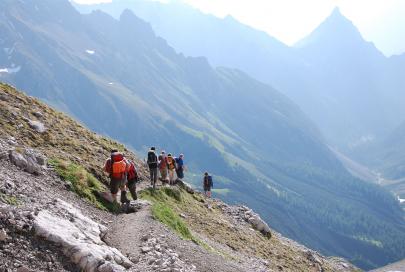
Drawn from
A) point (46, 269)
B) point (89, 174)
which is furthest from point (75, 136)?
point (46, 269)

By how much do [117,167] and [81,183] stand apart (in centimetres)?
241

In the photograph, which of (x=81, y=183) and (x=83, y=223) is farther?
(x=81, y=183)

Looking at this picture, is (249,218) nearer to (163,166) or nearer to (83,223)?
(163,166)

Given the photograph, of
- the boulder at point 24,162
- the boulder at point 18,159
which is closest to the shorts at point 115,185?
the boulder at point 24,162

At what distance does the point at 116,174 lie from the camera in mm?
28062

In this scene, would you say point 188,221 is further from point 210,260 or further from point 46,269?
point 46,269

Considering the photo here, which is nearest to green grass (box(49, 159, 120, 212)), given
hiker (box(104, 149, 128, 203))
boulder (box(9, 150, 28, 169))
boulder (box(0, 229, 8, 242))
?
hiker (box(104, 149, 128, 203))

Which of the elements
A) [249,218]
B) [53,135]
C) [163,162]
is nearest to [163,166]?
[163,162]

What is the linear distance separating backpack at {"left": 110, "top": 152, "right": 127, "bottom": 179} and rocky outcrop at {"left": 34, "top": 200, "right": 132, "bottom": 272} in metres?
7.96

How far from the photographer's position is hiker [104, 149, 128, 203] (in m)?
27.9

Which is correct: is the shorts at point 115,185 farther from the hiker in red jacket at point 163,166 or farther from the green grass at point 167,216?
the hiker in red jacket at point 163,166

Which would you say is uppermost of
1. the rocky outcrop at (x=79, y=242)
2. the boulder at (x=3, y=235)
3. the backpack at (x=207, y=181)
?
the backpack at (x=207, y=181)

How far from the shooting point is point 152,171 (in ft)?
119

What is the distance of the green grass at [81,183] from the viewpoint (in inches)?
1022
